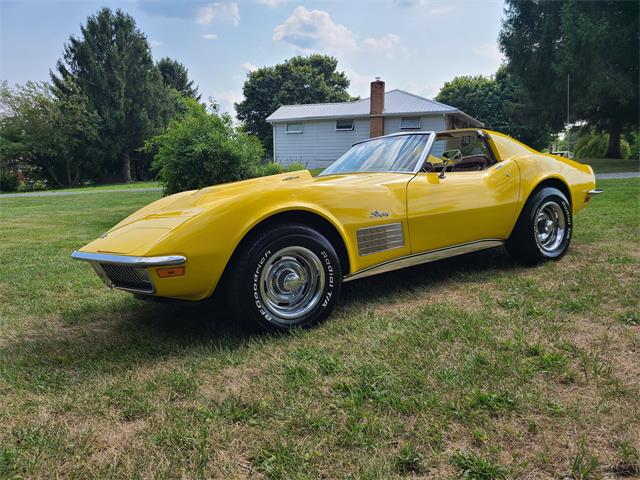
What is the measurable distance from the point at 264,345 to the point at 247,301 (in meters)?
0.28

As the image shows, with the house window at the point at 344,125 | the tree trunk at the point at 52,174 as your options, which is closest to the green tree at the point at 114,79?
the tree trunk at the point at 52,174

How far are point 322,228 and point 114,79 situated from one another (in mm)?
34720

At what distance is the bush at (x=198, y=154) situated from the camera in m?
9.32

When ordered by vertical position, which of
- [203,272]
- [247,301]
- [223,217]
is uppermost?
[223,217]

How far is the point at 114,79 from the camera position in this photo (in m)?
32.6

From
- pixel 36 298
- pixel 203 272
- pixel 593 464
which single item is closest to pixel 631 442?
pixel 593 464

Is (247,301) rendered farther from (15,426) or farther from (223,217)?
(15,426)

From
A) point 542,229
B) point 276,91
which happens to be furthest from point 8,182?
point 542,229

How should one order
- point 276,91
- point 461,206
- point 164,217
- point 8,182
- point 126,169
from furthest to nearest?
point 276,91, point 126,169, point 8,182, point 461,206, point 164,217

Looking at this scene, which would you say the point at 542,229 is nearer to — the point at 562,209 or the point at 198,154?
the point at 562,209

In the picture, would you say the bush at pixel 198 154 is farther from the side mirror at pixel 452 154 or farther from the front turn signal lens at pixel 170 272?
the front turn signal lens at pixel 170 272

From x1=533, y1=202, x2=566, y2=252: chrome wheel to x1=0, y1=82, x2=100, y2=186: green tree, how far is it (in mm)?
32279

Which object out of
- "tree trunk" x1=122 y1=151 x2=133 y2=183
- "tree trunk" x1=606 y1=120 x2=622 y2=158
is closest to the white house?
"tree trunk" x1=606 y1=120 x2=622 y2=158

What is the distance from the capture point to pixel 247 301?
9.06 ft
